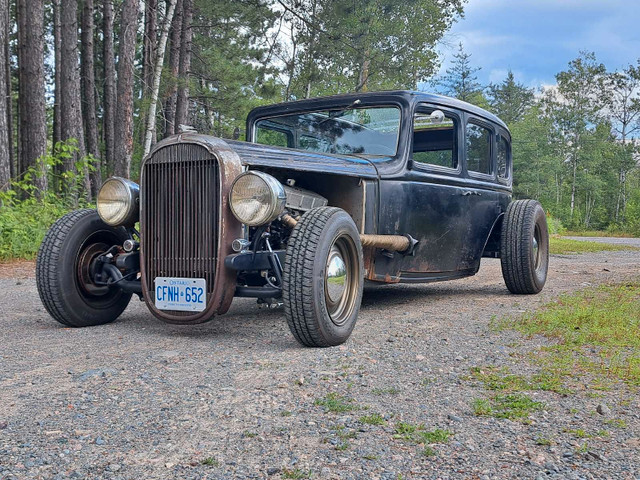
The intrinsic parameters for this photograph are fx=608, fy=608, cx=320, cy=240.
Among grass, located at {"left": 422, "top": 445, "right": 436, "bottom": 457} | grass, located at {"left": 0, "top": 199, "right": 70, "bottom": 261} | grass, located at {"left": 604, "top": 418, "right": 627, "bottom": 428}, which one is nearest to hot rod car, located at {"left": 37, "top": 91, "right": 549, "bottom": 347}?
grass, located at {"left": 422, "top": 445, "right": 436, "bottom": 457}

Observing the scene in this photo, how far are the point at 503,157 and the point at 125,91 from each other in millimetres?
8728

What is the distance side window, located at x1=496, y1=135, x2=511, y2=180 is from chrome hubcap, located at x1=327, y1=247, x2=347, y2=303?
3.18 metres

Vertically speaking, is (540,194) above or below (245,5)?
below

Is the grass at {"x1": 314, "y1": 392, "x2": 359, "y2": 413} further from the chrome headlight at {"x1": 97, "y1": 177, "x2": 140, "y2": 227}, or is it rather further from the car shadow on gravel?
the car shadow on gravel

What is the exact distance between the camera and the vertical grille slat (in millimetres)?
3709

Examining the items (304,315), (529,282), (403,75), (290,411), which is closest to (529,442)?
(290,411)

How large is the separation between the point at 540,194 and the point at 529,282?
1652 inches

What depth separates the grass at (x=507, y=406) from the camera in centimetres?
241

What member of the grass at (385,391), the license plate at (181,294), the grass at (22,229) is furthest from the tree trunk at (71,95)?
the grass at (385,391)

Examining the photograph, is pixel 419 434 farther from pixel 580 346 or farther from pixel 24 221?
pixel 24 221

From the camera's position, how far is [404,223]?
16.1ft

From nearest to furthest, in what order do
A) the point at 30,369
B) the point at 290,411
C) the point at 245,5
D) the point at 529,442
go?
the point at 529,442, the point at 290,411, the point at 30,369, the point at 245,5

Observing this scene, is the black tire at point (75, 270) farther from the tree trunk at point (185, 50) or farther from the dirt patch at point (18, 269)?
the tree trunk at point (185, 50)

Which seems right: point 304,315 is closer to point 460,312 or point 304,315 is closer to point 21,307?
point 460,312
